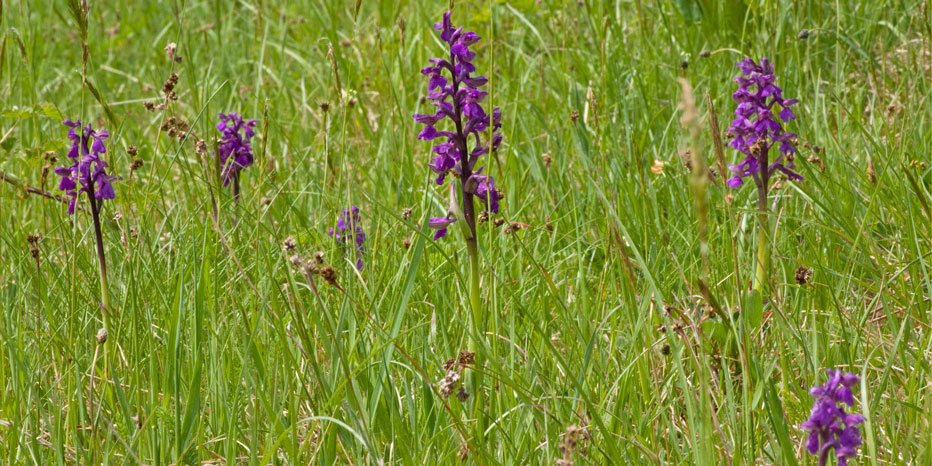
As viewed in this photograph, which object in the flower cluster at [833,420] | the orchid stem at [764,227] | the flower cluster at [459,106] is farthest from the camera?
the orchid stem at [764,227]

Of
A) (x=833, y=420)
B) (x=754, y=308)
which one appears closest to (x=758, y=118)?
(x=754, y=308)

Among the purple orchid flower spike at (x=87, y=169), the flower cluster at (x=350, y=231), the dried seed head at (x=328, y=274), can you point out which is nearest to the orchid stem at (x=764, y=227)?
the flower cluster at (x=350, y=231)

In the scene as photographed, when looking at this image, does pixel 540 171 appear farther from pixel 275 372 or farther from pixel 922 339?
pixel 275 372

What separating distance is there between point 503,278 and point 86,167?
3.93 feet

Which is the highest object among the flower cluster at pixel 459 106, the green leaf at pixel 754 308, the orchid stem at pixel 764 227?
the flower cluster at pixel 459 106

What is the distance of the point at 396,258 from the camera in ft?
10.4

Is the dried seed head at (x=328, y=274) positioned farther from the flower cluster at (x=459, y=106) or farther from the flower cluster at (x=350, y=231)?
the flower cluster at (x=350, y=231)

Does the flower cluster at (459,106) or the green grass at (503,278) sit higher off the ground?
the flower cluster at (459,106)

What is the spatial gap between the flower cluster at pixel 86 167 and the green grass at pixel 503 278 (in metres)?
0.12

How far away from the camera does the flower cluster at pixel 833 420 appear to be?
1.51 m

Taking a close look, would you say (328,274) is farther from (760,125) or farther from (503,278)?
(760,125)

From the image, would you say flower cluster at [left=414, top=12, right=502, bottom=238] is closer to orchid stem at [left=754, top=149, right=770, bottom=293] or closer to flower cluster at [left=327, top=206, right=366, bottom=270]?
flower cluster at [left=327, top=206, right=366, bottom=270]

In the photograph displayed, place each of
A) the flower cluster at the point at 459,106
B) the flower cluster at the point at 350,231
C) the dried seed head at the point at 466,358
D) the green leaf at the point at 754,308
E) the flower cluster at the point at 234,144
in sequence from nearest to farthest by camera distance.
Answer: the dried seed head at the point at 466,358
the flower cluster at the point at 459,106
the green leaf at the point at 754,308
the flower cluster at the point at 350,231
the flower cluster at the point at 234,144

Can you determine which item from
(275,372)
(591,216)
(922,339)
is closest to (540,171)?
(591,216)
